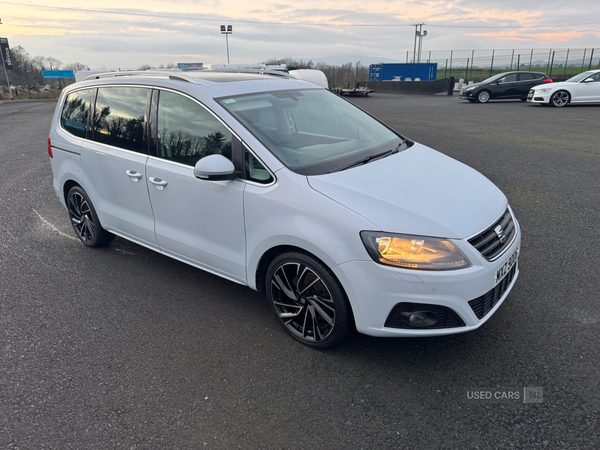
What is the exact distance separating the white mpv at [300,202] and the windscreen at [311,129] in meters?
0.02

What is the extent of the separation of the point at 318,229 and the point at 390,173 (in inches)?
30.6

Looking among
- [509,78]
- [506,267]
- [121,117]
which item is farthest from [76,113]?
[509,78]

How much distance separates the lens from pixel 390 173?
3100 millimetres

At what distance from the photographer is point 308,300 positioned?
2.98m

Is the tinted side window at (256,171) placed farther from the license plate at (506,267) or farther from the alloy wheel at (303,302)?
the license plate at (506,267)

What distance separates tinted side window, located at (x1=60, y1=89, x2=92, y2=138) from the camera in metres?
4.46

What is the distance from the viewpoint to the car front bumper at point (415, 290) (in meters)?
2.52

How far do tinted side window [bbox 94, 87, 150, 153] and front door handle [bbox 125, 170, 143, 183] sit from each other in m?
0.20

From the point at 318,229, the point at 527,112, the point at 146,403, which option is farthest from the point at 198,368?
the point at 527,112

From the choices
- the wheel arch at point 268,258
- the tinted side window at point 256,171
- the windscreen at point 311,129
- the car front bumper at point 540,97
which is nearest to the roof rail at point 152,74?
the windscreen at point 311,129

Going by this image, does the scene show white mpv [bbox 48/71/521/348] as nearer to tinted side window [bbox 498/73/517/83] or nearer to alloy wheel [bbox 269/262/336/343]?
Result: alloy wheel [bbox 269/262/336/343]

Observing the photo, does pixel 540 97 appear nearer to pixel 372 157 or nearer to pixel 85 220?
pixel 372 157

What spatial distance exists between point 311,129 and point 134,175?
1568 millimetres

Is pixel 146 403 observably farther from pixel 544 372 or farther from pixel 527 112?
pixel 527 112
